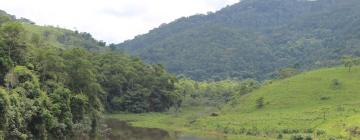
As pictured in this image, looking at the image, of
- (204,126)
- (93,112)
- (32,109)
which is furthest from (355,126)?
(32,109)

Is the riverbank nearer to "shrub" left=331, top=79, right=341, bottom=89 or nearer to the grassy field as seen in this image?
the grassy field

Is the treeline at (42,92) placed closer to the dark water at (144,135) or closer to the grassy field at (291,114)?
the dark water at (144,135)

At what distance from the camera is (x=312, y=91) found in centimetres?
11575

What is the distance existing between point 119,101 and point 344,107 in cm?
5695

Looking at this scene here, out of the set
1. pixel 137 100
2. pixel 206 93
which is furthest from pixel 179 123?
pixel 206 93

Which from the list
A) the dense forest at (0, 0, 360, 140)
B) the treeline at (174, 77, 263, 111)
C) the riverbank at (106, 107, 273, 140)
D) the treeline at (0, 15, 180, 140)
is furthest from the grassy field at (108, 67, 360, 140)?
the treeline at (0, 15, 180, 140)

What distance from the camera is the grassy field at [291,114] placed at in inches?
3284

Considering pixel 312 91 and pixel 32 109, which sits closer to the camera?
pixel 32 109

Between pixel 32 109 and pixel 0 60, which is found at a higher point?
pixel 0 60

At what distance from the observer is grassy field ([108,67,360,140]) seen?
83419mm

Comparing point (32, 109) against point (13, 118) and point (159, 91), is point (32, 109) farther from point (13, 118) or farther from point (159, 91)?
point (159, 91)

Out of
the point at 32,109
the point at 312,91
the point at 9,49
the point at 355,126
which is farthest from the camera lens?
the point at 312,91

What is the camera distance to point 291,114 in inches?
3935

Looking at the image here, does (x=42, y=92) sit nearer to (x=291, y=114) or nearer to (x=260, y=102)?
(x=291, y=114)
